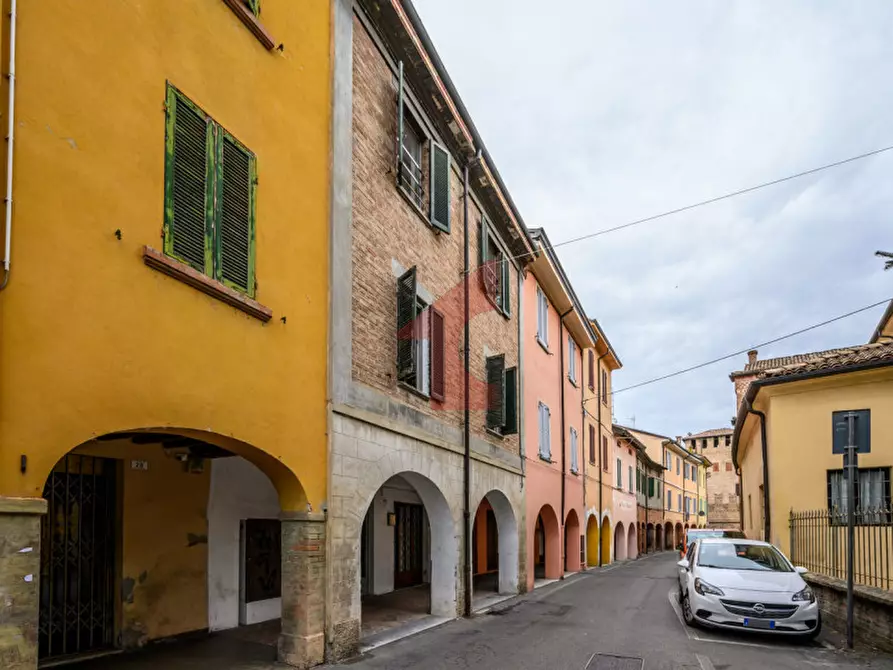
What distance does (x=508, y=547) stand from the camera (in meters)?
17.2

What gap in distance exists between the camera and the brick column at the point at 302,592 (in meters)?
8.08

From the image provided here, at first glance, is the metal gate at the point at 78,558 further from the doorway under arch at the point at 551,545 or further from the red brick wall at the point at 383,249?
the doorway under arch at the point at 551,545

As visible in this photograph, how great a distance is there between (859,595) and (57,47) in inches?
451

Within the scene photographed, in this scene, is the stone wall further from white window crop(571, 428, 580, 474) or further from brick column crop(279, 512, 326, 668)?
white window crop(571, 428, 580, 474)

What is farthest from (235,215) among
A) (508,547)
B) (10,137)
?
(508,547)

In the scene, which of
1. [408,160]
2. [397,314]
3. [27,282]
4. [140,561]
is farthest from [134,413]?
[408,160]

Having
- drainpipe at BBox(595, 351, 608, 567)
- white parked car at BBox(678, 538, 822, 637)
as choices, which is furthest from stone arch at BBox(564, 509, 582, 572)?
white parked car at BBox(678, 538, 822, 637)

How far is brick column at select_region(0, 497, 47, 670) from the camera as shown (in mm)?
4609

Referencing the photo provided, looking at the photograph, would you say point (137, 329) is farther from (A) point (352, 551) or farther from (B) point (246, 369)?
(A) point (352, 551)

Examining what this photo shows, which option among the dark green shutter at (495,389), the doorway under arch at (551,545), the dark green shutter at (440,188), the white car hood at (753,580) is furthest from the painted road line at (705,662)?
the doorway under arch at (551,545)

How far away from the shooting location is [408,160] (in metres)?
12.4

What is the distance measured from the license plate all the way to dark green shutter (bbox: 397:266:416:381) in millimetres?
6040

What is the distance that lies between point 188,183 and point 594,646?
318 inches

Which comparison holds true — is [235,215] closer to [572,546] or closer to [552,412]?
[552,412]
